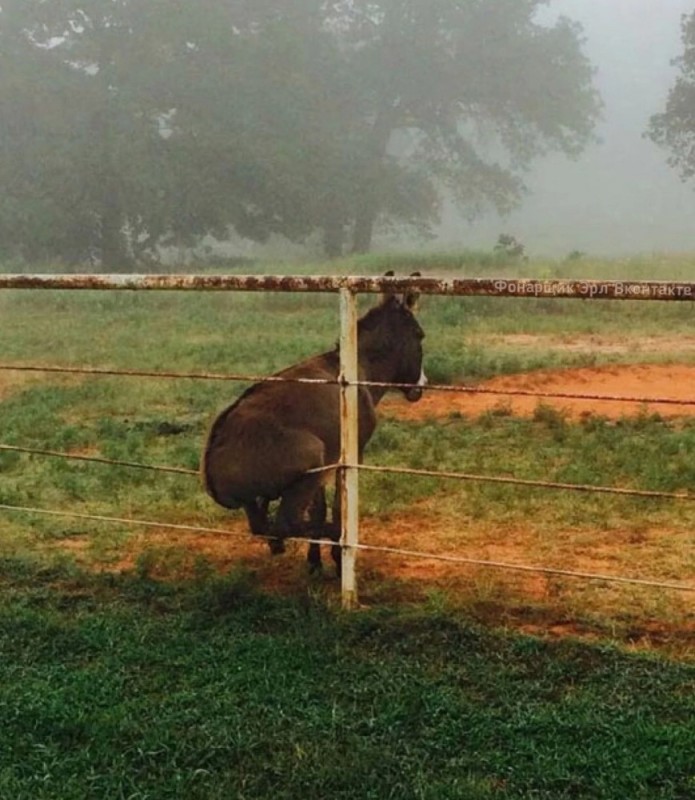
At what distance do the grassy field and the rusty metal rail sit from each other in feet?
4.46

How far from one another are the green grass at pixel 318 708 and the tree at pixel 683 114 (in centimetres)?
3288

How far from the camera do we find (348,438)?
4402mm

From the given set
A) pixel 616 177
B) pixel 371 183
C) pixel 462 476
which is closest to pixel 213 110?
pixel 371 183

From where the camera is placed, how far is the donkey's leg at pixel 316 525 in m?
5.00

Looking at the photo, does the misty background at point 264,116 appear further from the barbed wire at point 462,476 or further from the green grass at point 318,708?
the green grass at point 318,708

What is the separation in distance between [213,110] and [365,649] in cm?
3092

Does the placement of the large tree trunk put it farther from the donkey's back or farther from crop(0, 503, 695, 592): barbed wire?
crop(0, 503, 695, 592): barbed wire

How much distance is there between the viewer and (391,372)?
19.4ft

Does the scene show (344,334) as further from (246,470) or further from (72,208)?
(72,208)

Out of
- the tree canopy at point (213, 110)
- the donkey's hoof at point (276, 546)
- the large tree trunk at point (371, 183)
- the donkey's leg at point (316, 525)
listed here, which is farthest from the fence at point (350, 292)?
the large tree trunk at point (371, 183)

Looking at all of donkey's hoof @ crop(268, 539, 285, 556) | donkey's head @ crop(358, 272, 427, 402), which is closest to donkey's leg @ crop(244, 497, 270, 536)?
donkey's hoof @ crop(268, 539, 285, 556)

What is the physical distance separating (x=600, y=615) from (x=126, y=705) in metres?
2.04

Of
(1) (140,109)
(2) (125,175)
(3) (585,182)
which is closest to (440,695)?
(2) (125,175)

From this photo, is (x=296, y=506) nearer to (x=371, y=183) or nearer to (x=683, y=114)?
(x=371, y=183)
